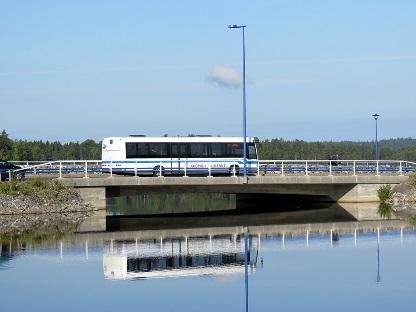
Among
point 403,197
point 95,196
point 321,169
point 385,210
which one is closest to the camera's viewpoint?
point 95,196

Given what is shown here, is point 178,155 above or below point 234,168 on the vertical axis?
above

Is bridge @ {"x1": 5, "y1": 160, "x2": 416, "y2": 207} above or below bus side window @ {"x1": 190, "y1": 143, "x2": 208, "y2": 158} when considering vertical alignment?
below

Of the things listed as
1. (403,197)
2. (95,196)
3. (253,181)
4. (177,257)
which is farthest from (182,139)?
(177,257)

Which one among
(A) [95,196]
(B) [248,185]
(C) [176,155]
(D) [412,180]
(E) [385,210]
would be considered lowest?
(E) [385,210]

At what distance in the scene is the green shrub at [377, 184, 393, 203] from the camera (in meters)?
61.0

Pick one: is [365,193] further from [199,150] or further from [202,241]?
[202,241]

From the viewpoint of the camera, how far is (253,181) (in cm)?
5672

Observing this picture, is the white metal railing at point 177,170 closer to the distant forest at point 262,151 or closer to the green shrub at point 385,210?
the green shrub at point 385,210

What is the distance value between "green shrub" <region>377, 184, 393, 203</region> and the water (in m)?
14.1

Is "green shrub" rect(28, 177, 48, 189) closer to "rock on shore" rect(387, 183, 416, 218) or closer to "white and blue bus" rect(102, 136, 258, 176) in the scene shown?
"white and blue bus" rect(102, 136, 258, 176)

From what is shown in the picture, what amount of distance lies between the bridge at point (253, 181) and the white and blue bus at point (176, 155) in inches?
22.3

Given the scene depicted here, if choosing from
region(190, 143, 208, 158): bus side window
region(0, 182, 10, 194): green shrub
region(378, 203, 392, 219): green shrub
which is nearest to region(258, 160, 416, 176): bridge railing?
region(378, 203, 392, 219): green shrub

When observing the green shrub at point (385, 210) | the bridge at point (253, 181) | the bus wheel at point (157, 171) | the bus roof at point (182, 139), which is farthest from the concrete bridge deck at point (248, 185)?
the bus roof at point (182, 139)

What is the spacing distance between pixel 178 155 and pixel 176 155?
0.53ft
